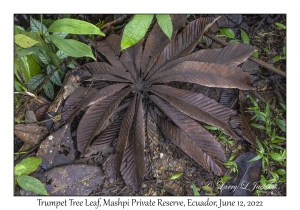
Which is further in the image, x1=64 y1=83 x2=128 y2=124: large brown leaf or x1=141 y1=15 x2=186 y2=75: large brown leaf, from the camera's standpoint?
x1=141 y1=15 x2=186 y2=75: large brown leaf

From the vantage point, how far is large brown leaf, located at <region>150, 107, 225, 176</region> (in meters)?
1.78

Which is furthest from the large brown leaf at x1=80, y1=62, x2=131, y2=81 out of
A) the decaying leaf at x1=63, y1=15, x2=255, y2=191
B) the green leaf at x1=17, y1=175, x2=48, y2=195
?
the green leaf at x1=17, y1=175, x2=48, y2=195

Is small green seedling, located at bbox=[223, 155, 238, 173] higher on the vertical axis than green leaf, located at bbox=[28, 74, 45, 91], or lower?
lower

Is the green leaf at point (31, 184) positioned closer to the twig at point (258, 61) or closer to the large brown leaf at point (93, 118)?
the large brown leaf at point (93, 118)

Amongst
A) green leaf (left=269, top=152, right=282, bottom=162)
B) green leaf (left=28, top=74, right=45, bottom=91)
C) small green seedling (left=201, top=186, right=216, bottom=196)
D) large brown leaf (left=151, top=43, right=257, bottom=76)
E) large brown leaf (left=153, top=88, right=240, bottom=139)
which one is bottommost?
small green seedling (left=201, top=186, right=216, bottom=196)

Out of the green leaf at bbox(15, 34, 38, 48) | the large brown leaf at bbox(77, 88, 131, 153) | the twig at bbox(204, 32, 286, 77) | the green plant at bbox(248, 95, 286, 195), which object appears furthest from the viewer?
the twig at bbox(204, 32, 286, 77)

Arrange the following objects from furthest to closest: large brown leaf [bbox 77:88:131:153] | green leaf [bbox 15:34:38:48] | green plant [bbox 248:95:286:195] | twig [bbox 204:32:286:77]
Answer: twig [bbox 204:32:286:77], green plant [bbox 248:95:286:195], large brown leaf [bbox 77:88:131:153], green leaf [bbox 15:34:38:48]

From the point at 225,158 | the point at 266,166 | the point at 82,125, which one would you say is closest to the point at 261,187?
the point at 266,166

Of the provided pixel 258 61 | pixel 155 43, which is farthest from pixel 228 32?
pixel 155 43

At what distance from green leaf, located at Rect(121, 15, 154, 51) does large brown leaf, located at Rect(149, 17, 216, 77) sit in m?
0.21

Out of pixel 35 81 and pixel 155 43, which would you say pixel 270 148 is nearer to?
pixel 155 43

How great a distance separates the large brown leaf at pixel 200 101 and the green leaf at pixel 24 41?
721mm

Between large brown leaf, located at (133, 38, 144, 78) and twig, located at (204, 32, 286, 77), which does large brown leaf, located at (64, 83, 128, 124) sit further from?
twig, located at (204, 32, 286, 77)

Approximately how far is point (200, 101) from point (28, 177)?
1058 millimetres
